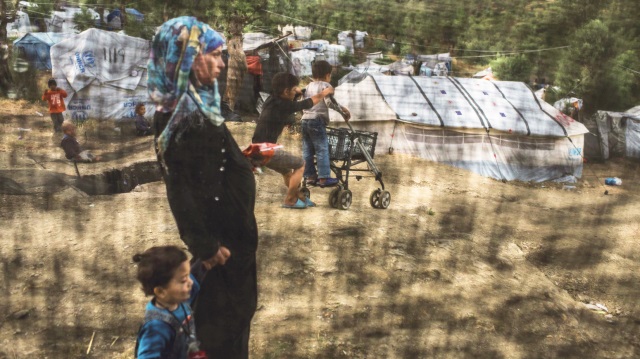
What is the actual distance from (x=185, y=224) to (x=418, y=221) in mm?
2933

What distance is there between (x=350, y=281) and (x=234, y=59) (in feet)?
3.92

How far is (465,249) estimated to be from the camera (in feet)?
11.5

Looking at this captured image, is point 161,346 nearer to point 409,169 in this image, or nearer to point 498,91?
point 409,169

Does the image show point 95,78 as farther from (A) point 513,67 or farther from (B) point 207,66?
(B) point 207,66

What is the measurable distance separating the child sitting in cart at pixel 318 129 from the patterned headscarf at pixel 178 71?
96.7 inches

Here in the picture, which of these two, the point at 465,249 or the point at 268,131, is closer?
the point at 268,131

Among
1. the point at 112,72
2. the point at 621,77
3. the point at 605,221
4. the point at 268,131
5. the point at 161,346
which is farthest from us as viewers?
the point at 112,72

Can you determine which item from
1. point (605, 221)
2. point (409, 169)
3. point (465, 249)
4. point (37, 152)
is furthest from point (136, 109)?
point (605, 221)

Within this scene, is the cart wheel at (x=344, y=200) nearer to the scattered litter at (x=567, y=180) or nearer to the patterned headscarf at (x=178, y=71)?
the patterned headscarf at (x=178, y=71)

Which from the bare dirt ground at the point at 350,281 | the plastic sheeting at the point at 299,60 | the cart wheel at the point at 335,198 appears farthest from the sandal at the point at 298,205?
the plastic sheeting at the point at 299,60

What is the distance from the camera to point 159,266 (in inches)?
54.5

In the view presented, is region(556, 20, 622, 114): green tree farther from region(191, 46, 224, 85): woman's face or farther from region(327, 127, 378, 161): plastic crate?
region(191, 46, 224, 85): woman's face

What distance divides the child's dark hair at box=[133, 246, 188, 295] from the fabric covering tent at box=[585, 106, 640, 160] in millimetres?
11553

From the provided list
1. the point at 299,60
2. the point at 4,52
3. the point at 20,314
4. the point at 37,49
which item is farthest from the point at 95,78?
the point at 20,314
